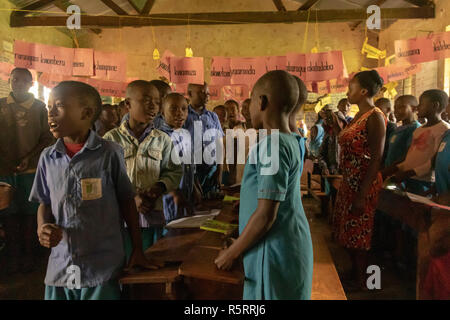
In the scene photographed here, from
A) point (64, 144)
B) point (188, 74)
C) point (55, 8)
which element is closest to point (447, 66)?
point (188, 74)

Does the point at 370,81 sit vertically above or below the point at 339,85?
below

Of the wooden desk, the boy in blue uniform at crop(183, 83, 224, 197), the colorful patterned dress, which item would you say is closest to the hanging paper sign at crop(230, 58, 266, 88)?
the boy in blue uniform at crop(183, 83, 224, 197)

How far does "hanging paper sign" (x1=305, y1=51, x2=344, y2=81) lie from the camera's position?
4.83m

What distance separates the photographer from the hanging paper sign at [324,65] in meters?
4.83

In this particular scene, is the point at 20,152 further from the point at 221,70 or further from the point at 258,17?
the point at 258,17

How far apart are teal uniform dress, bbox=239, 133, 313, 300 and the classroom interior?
11cm

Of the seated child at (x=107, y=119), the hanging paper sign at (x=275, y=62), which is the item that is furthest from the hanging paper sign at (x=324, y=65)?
the seated child at (x=107, y=119)

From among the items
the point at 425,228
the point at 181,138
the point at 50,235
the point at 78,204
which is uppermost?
the point at 181,138

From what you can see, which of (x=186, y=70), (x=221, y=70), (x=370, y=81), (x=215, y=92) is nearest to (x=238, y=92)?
(x=215, y=92)

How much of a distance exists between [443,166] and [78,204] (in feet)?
10.3

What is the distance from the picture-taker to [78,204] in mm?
1277

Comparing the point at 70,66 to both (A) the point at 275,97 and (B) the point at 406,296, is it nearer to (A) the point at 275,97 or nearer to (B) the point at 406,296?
(A) the point at 275,97

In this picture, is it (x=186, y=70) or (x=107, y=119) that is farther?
(x=107, y=119)

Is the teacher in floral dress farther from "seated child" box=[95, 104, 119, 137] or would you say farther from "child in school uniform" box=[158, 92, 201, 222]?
"seated child" box=[95, 104, 119, 137]
